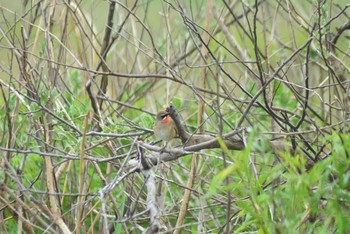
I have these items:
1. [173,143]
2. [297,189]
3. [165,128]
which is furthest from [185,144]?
[297,189]

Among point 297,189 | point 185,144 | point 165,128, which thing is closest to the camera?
point 297,189

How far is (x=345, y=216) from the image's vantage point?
281 cm

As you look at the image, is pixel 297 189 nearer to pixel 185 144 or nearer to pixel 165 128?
pixel 185 144

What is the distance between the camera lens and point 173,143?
4.46 m

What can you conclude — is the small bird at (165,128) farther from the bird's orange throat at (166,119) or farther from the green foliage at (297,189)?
the green foliage at (297,189)

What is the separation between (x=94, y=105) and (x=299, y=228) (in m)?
1.85

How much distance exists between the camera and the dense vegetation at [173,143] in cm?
286

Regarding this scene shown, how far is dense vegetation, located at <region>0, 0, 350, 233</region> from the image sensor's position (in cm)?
286

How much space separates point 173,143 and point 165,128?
0.61m

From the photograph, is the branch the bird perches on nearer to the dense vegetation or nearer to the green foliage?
the dense vegetation

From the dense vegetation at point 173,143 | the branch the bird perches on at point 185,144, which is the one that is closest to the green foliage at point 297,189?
the dense vegetation at point 173,143

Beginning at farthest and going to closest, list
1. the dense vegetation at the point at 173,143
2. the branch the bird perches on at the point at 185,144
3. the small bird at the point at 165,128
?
the small bird at the point at 165,128 < the branch the bird perches on at the point at 185,144 < the dense vegetation at the point at 173,143

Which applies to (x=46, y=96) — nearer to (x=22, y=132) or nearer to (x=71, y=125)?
(x=71, y=125)

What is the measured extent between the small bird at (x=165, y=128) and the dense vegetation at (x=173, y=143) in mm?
58
